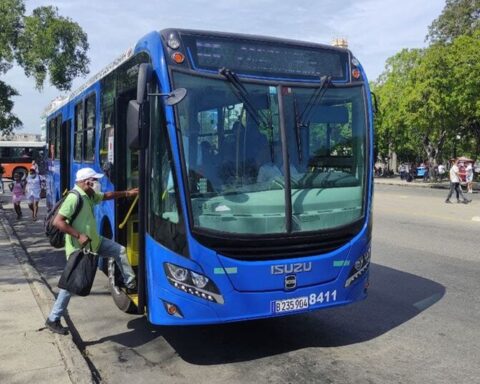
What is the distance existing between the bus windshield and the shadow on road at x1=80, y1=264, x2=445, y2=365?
1333 mm

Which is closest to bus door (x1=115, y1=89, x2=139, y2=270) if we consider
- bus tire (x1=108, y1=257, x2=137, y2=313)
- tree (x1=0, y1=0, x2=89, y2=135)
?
bus tire (x1=108, y1=257, x2=137, y2=313)

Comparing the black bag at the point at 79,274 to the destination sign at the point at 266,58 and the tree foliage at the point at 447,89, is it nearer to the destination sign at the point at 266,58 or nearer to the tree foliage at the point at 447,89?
the destination sign at the point at 266,58

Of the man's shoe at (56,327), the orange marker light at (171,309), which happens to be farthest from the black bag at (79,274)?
the orange marker light at (171,309)

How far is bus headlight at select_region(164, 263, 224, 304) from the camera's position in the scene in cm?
478

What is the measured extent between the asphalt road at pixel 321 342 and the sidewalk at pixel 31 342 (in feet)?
0.93

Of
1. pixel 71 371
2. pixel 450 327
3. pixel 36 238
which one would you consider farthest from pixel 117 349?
pixel 36 238

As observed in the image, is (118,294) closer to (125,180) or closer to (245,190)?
(125,180)

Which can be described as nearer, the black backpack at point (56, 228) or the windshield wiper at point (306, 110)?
the windshield wiper at point (306, 110)

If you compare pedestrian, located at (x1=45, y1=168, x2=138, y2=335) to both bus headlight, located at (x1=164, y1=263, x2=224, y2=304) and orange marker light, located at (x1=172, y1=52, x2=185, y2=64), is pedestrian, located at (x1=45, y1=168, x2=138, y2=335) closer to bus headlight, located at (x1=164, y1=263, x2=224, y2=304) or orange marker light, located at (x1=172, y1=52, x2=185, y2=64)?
bus headlight, located at (x1=164, y1=263, x2=224, y2=304)

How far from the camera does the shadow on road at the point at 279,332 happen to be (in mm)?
5547

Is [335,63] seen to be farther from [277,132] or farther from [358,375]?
[358,375]

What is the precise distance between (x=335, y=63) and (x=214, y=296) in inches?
103

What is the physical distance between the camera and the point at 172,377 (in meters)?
4.90

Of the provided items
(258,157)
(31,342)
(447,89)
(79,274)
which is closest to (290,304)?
(258,157)
